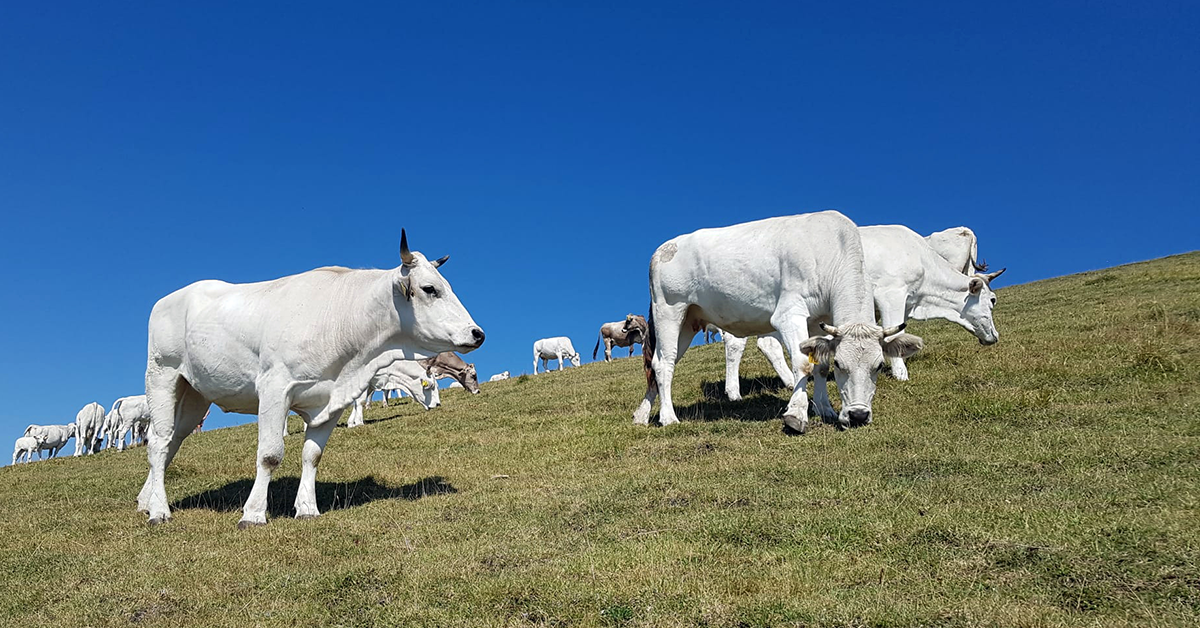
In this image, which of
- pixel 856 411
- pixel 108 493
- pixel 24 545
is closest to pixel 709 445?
pixel 856 411

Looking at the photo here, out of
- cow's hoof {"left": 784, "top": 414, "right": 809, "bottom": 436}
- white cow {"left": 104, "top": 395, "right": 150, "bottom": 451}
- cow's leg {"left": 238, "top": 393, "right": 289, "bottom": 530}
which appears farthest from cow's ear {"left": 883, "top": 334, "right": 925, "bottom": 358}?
white cow {"left": 104, "top": 395, "right": 150, "bottom": 451}

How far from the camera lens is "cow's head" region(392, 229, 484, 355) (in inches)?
377

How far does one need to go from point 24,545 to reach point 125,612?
4.10 metres

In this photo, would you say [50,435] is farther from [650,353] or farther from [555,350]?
Result: [650,353]

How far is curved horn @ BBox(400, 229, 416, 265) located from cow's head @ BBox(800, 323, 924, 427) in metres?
5.66

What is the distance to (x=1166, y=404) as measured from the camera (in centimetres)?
1038

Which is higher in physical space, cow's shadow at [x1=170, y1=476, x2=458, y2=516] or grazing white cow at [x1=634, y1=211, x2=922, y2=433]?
grazing white cow at [x1=634, y1=211, x2=922, y2=433]

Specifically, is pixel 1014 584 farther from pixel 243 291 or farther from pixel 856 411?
pixel 243 291

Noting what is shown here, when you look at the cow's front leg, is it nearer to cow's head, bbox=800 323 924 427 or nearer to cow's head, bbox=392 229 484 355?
cow's head, bbox=800 323 924 427

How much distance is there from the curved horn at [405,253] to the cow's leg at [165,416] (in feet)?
13.0

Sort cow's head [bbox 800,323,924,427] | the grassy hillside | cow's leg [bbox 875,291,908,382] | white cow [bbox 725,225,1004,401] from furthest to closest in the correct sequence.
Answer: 1. white cow [bbox 725,225,1004,401]
2. cow's leg [bbox 875,291,908,382]
3. cow's head [bbox 800,323,924,427]
4. the grassy hillside

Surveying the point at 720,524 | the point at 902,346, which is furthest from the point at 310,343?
the point at 902,346

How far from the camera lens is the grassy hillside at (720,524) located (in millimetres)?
5129

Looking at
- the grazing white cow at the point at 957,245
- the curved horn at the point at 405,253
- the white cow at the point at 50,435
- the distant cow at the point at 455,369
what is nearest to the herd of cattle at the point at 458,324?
the curved horn at the point at 405,253
